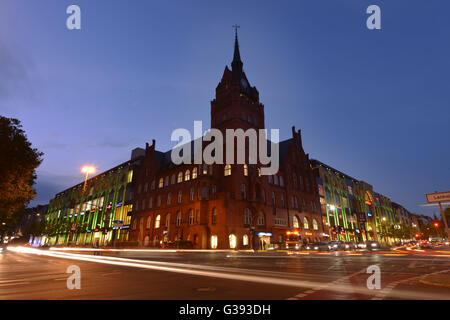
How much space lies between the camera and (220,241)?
44.2 m

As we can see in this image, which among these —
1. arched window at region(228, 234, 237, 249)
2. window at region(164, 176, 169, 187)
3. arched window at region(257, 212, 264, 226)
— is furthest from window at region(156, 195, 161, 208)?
arched window at region(257, 212, 264, 226)

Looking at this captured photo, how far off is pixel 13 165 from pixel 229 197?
30.8m

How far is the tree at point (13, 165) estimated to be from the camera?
22.4 metres

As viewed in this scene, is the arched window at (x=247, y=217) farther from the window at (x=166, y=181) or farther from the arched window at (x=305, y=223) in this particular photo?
the window at (x=166, y=181)

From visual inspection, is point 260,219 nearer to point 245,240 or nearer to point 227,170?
point 245,240

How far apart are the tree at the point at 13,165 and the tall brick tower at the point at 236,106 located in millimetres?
35286

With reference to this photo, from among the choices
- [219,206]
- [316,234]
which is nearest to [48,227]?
[219,206]

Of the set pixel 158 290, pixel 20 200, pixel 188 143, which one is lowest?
pixel 158 290

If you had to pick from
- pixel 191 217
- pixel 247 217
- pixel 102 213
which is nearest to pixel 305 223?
pixel 247 217

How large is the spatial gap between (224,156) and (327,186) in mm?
41449

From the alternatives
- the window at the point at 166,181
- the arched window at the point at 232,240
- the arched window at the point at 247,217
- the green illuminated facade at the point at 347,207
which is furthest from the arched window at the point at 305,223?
the window at the point at 166,181

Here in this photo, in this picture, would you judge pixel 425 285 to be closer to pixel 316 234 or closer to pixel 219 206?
pixel 219 206
